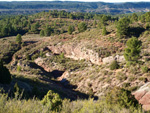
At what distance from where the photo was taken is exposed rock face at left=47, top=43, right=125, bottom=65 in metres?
34.9

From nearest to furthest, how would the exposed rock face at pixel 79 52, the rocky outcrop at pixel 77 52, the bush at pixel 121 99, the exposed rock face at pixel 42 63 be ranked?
the bush at pixel 121 99 → the exposed rock face at pixel 79 52 → the rocky outcrop at pixel 77 52 → the exposed rock face at pixel 42 63

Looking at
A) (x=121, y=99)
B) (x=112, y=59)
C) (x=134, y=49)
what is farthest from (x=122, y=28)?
(x=121, y=99)

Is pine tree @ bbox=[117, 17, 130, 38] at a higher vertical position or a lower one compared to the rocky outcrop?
higher

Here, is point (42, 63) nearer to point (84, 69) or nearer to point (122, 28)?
point (84, 69)

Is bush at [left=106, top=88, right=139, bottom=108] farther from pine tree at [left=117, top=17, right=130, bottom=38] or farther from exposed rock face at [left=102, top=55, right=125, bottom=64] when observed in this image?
pine tree at [left=117, top=17, right=130, bottom=38]

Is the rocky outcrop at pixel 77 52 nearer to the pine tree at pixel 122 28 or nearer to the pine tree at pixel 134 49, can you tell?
the pine tree at pixel 134 49

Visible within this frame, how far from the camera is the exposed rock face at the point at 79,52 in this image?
115 feet

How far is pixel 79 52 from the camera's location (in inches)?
1635

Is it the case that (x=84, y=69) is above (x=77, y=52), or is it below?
below

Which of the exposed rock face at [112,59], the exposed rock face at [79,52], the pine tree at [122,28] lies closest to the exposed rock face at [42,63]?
the exposed rock face at [79,52]

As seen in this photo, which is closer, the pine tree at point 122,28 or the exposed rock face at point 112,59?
the exposed rock face at point 112,59

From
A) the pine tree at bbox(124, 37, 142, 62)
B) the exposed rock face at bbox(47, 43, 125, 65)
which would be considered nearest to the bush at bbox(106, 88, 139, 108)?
the pine tree at bbox(124, 37, 142, 62)

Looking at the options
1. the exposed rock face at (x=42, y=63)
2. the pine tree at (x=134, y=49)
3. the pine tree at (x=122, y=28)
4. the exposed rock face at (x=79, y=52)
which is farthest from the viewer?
the pine tree at (x=122, y=28)

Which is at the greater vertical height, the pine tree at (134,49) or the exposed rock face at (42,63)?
the pine tree at (134,49)
